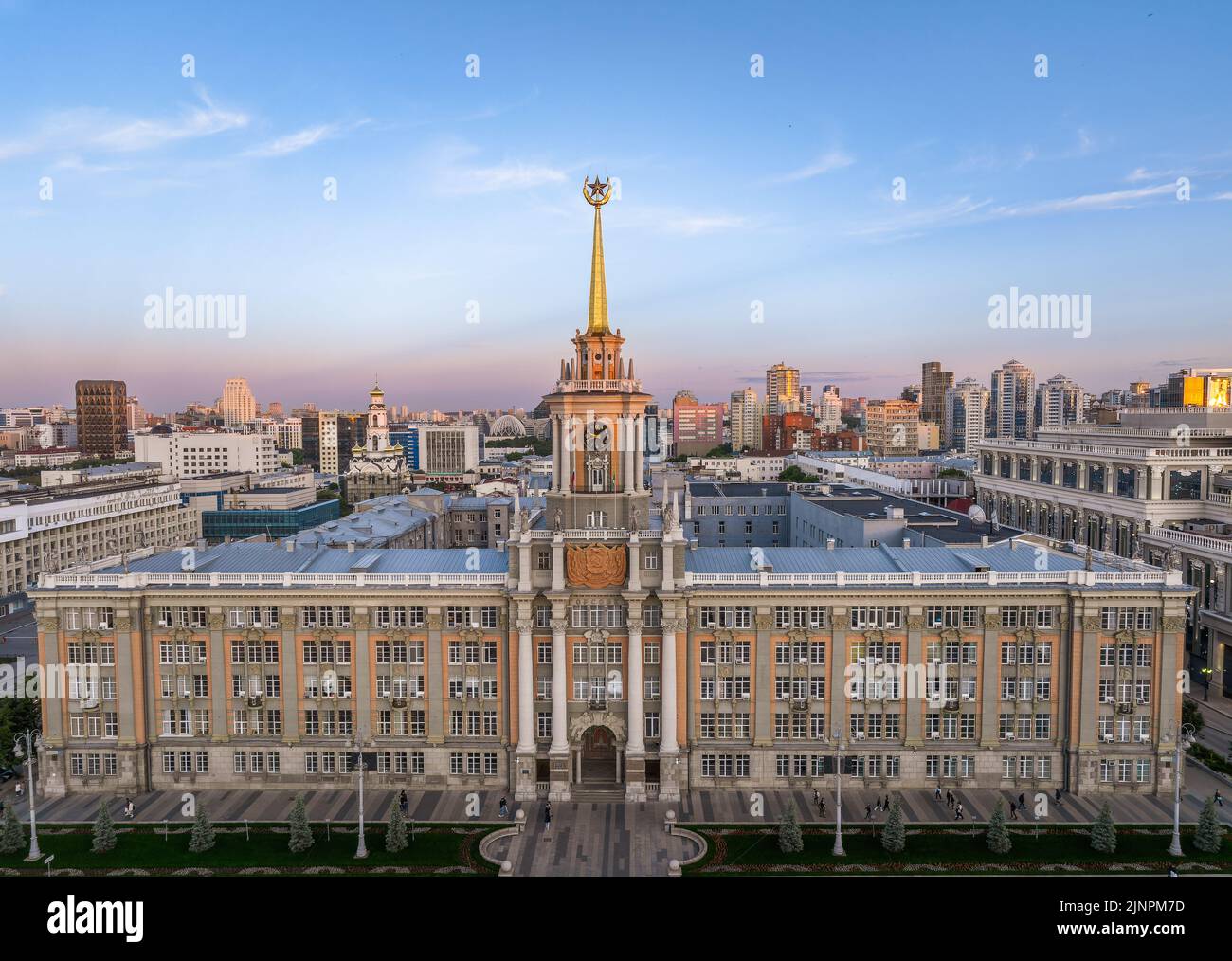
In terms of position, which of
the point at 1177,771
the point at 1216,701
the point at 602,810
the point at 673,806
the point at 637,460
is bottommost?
the point at 602,810

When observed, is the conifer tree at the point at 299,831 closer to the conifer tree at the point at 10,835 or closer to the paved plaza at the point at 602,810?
the paved plaza at the point at 602,810

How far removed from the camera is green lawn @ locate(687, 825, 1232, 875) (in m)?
50.8

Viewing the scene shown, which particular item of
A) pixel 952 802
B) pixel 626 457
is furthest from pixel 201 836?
pixel 952 802

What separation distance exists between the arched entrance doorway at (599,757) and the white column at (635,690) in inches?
67.9

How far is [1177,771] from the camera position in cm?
5478

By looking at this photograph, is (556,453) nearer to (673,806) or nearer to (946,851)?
(673,806)

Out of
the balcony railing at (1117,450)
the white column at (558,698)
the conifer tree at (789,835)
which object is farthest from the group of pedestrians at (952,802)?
the balcony railing at (1117,450)

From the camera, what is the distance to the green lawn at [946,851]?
167ft

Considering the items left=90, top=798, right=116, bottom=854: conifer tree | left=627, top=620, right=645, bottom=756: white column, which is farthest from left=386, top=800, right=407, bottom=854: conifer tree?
left=90, top=798, right=116, bottom=854: conifer tree

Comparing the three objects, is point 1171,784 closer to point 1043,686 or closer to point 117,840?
point 1043,686

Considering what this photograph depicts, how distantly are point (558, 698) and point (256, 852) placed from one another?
2027cm

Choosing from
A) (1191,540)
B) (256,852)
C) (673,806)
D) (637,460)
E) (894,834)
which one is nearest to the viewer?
(894,834)
